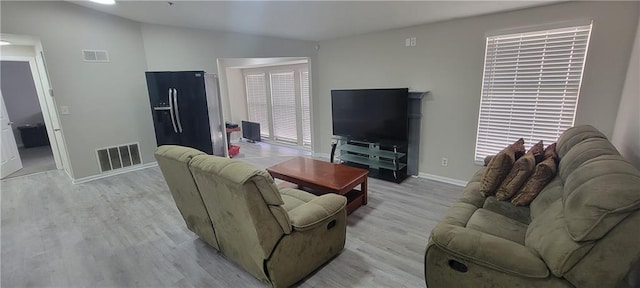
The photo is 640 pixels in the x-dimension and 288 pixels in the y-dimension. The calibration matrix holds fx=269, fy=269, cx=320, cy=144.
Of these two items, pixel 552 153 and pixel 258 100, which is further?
pixel 258 100

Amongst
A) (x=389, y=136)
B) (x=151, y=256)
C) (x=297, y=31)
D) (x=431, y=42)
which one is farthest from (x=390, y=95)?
(x=151, y=256)

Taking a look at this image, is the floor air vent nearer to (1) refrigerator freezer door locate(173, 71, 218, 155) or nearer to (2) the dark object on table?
(1) refrigerator freezer door locate(173, 71, 218, 155)

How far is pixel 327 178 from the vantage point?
9.88 feet

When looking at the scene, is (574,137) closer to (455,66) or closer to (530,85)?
(530,85)

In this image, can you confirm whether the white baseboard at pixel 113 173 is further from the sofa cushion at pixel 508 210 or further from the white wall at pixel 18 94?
the sofa cushion at pixel 508 210

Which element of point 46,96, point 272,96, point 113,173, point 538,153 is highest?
point 46,96

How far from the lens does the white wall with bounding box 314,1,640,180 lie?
8.60 ft

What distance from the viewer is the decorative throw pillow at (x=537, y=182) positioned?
1.95 meters

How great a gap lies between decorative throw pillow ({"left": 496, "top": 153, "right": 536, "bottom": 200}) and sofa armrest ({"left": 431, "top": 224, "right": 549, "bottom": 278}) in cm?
76

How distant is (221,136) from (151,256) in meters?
2.97

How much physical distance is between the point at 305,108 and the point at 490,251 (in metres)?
5.05

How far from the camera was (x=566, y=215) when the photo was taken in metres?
1.31

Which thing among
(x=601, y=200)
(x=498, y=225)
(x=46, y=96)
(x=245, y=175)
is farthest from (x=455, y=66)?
(x=46, y=96)

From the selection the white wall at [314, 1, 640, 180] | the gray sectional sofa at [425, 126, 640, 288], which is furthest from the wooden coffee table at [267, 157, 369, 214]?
the white wall at [314, 1, 640, 180]
